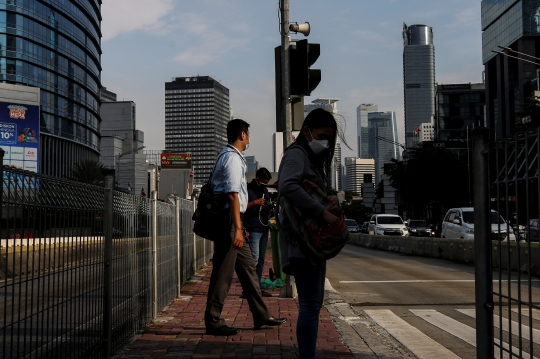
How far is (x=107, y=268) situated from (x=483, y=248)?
2.80m

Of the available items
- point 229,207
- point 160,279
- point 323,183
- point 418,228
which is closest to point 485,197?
point 323,183

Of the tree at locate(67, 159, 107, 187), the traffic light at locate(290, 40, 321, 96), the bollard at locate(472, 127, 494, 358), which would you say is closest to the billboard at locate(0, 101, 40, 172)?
the tree at locate(67, 159, 107, 187)

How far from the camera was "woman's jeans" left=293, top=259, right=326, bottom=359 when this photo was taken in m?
4.39

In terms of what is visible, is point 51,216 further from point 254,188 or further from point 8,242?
point 254,188

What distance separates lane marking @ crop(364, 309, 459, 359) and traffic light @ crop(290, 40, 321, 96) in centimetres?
295

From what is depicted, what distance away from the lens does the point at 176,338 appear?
6504 millimetres

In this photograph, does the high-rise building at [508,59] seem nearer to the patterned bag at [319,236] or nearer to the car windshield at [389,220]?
the car windshield at [389,220]

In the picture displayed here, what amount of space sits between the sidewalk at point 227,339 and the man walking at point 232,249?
17cm

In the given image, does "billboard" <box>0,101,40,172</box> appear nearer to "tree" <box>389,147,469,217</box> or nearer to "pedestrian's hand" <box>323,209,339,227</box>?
"tree" <box>389,147,469,217</box>

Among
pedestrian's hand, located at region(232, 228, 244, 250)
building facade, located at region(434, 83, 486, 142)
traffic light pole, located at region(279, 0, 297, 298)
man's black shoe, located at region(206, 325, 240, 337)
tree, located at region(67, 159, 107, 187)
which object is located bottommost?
man's black shoe, located at region(206, 325, 240, 337)

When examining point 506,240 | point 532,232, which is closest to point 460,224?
point 506,240

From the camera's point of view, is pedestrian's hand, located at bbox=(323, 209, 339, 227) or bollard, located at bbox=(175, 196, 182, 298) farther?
bollard, located at bbox=(175, 196, 182, 298)

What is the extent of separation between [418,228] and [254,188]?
42634 mm

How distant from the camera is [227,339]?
6453mm
